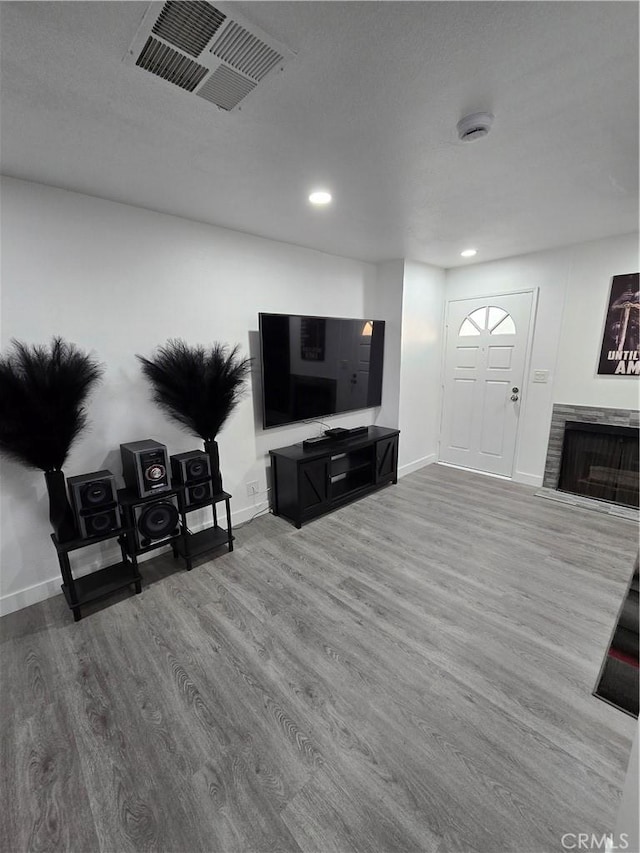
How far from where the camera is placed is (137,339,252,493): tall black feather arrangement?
2.50 meters

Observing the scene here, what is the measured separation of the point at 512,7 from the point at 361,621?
8.64 ft

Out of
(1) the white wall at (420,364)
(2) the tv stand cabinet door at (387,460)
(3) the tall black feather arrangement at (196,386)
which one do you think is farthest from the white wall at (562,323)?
(3) the tall black feather arrangement at (196,386)

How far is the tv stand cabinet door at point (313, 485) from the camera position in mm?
3160

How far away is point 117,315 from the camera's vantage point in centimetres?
242

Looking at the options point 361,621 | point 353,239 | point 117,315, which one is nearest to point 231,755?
point 361,621

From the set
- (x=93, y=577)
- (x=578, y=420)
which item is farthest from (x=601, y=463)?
(x=93, y=577)

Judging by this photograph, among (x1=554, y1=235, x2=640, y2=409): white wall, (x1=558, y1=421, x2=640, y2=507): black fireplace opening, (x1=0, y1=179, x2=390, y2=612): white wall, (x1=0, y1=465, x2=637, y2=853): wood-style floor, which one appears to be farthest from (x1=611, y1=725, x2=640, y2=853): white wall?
(x1=554, y1=235, x2=640, y2=409): white wall

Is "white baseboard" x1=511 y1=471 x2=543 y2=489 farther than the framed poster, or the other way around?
"white baseboard" x1=511 y1=471 x2=543 y2=489

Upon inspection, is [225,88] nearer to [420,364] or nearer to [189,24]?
[189,24]

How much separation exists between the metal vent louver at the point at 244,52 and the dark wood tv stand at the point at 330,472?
2.41 m

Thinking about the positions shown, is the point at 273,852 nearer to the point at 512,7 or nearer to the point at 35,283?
the point at 512,7

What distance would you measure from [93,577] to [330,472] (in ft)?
6.57

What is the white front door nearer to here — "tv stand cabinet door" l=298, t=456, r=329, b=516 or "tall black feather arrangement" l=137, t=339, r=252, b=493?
"tv stand cabinet door" l=298, t=456, r=329, b=516

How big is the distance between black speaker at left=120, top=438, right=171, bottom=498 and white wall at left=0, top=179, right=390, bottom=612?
20 centimetres
